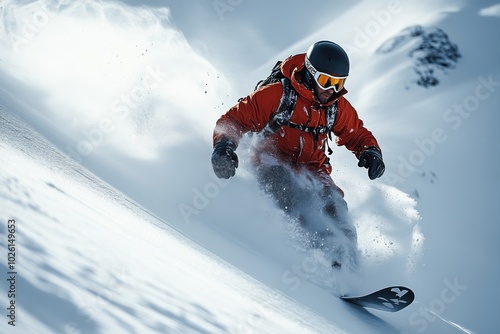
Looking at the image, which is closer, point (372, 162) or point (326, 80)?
point (326, 80)

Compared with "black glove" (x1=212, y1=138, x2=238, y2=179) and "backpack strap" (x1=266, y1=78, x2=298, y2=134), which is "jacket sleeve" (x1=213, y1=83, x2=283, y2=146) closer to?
"backpack strap" (x1=266, y1=78, x2=298, y2=134)

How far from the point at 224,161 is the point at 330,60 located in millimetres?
1396

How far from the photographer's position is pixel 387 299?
3.18m

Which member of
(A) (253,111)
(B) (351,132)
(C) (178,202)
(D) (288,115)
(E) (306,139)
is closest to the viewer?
(C) (178,202)

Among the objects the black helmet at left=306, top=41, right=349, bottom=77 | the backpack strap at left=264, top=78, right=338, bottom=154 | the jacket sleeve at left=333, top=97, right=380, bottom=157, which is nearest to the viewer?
the black helmet at left=306, top=41, right=349, bottom=77

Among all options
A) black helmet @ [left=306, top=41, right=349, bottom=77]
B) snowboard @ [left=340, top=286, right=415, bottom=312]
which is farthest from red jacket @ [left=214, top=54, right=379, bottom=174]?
snowboard @ [left=340, top=286, right=415, bottom=312]

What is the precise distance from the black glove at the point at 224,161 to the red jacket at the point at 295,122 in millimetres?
197

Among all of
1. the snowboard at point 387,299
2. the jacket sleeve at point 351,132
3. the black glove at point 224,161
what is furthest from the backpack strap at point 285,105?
the snowboard at point 387,299

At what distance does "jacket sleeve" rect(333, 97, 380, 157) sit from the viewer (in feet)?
16.4

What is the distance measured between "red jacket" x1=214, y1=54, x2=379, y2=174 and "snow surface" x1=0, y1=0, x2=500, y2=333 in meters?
0.40

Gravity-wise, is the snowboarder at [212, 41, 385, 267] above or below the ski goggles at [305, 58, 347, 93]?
below

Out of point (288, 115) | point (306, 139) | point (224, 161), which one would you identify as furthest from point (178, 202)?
point (306, 139)

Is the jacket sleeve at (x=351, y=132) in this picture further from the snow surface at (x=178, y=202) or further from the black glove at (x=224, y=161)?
the black glove at (x=224, y=161)

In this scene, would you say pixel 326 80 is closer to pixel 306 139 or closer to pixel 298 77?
pixel 298 77
